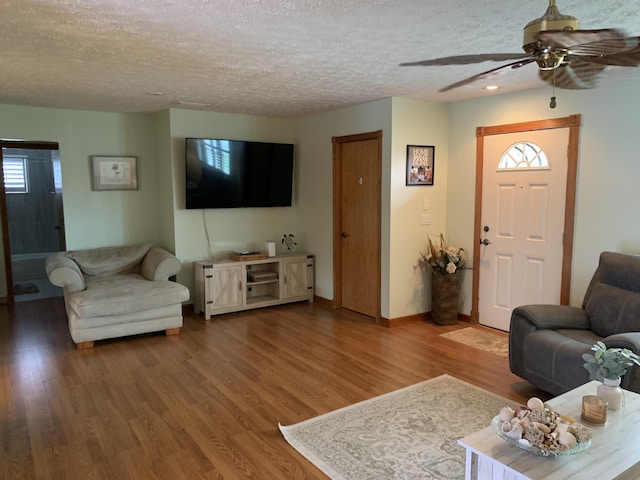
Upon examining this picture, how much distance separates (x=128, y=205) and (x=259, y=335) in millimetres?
2573

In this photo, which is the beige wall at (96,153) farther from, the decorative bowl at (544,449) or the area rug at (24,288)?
the decorative bowl at (544,449)

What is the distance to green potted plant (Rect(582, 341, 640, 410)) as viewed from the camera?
212 centimetres

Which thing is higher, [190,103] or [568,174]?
[190,103]

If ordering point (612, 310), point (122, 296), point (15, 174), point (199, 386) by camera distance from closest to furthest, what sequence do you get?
point (612, 310), point (199, 386), point (122, 296), point (15, 174)

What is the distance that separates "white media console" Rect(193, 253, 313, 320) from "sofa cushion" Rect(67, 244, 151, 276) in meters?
0.73

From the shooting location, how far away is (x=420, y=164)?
493 cm

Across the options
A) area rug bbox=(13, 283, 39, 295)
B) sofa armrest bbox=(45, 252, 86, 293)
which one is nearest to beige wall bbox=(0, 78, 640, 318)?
sofa armrest bbox=(45, 252, 86, 293)

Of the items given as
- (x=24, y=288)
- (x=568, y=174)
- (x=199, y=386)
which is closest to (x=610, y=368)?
(x=568, y=174)

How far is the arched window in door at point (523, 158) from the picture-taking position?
4.26 meters

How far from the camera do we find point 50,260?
16.2ft

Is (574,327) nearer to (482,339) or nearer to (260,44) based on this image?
(482,339)

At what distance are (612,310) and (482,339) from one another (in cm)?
145

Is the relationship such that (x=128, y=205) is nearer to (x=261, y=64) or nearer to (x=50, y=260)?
(x=50, y=260)

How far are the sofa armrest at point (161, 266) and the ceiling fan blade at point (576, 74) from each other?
400 cm
